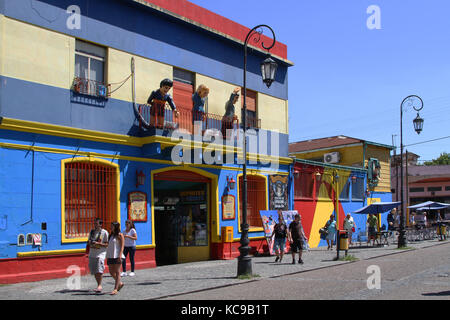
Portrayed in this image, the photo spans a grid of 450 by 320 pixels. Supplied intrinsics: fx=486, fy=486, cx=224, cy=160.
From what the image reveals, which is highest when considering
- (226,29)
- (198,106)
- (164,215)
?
(226,29)

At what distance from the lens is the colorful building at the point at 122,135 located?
12.8 meters

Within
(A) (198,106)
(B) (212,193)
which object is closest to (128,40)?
(A) (198,106)

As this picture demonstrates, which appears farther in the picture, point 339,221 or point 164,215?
point 339,221

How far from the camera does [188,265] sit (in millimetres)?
16781

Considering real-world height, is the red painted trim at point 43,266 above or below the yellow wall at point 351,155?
below

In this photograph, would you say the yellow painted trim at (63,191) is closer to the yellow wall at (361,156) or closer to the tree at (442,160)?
the yellow wall at (361,156)

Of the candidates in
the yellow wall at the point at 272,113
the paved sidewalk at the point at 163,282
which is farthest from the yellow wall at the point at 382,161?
the paved sidewalk at the point at 163,282

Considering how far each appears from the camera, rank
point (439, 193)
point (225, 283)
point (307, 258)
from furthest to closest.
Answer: point (439, 193)
point (307, 258)
point (225, 283)

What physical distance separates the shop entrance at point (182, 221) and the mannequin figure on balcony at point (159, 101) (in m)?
3.06

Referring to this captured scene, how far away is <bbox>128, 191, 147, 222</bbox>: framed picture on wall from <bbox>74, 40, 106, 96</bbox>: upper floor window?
3.31 metres

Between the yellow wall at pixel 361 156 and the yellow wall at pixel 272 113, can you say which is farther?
the yellow wall at pixel 361 156

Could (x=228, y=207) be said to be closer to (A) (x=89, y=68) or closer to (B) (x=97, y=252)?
(A) (x=89, y=68)

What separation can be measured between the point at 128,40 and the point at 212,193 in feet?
21.2
